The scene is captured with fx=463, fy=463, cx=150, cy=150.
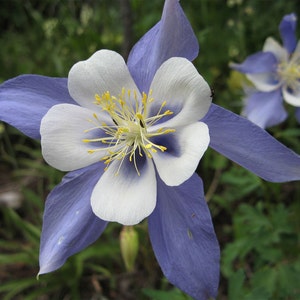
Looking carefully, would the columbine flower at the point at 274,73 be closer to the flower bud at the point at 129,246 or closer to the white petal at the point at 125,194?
the flower bud at the point at 129,246

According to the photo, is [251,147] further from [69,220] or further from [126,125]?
[69,220]

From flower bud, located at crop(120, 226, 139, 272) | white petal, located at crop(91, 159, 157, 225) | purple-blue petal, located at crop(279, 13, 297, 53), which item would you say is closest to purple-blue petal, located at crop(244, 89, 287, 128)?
purple-blue petal, located at crop(279, 13, 297, 53)

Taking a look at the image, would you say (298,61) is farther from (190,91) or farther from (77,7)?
(77,7)

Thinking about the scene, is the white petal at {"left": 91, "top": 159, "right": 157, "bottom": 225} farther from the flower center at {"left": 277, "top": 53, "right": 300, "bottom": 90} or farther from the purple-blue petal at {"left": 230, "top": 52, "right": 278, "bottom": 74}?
the flower center at {"left": 277, "top": 53, "right": 300, "bottom": 90}

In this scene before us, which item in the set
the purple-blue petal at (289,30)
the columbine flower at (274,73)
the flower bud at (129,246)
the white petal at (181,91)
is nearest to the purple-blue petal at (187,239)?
the white petal at (181,91)

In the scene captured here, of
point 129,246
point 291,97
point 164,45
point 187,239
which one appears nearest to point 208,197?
point 291,97

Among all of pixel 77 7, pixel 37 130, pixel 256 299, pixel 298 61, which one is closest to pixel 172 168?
pixel 37 130
